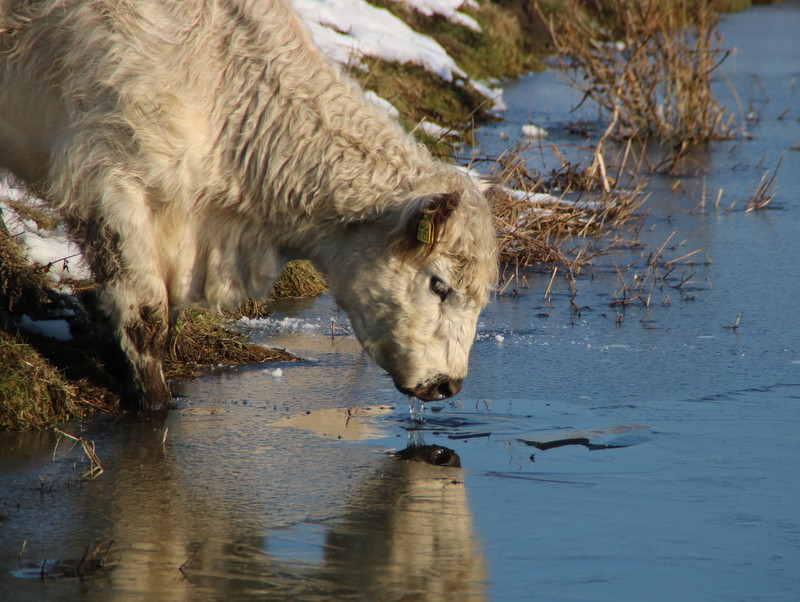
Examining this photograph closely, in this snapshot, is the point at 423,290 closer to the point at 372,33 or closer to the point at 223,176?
the point at 223,176

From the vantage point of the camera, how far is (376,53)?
13.3 m

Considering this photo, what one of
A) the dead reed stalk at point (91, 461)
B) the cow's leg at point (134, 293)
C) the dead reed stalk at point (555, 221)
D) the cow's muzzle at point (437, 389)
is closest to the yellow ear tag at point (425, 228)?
the cow's muzzle at point (437, 389)

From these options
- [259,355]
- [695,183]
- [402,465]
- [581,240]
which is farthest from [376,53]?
[402,465]

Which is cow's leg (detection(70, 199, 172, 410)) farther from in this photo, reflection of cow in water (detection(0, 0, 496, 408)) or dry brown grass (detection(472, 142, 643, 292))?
dry brown grass (detection(472, 142, 643, 292))

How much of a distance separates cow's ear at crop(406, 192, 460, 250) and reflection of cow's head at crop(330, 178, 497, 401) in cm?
5

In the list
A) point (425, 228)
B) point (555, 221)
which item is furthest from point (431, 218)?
point (555, 221)

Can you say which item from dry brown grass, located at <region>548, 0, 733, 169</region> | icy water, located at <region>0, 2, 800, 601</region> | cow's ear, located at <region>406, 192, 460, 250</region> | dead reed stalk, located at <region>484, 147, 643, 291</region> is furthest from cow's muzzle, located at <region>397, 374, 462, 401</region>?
dry brown grass, located at <region>548, 0, 733, 169</region>

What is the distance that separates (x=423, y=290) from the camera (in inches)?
198

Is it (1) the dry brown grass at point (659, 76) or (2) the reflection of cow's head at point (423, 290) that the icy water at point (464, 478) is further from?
(1) the dry brown grass at point (659, 76)

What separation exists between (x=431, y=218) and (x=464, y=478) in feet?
3.85

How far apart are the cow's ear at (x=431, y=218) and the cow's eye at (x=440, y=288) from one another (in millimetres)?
213

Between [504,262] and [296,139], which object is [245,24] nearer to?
[296,139]

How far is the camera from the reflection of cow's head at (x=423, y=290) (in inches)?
196

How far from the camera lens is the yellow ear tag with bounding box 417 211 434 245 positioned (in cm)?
477
